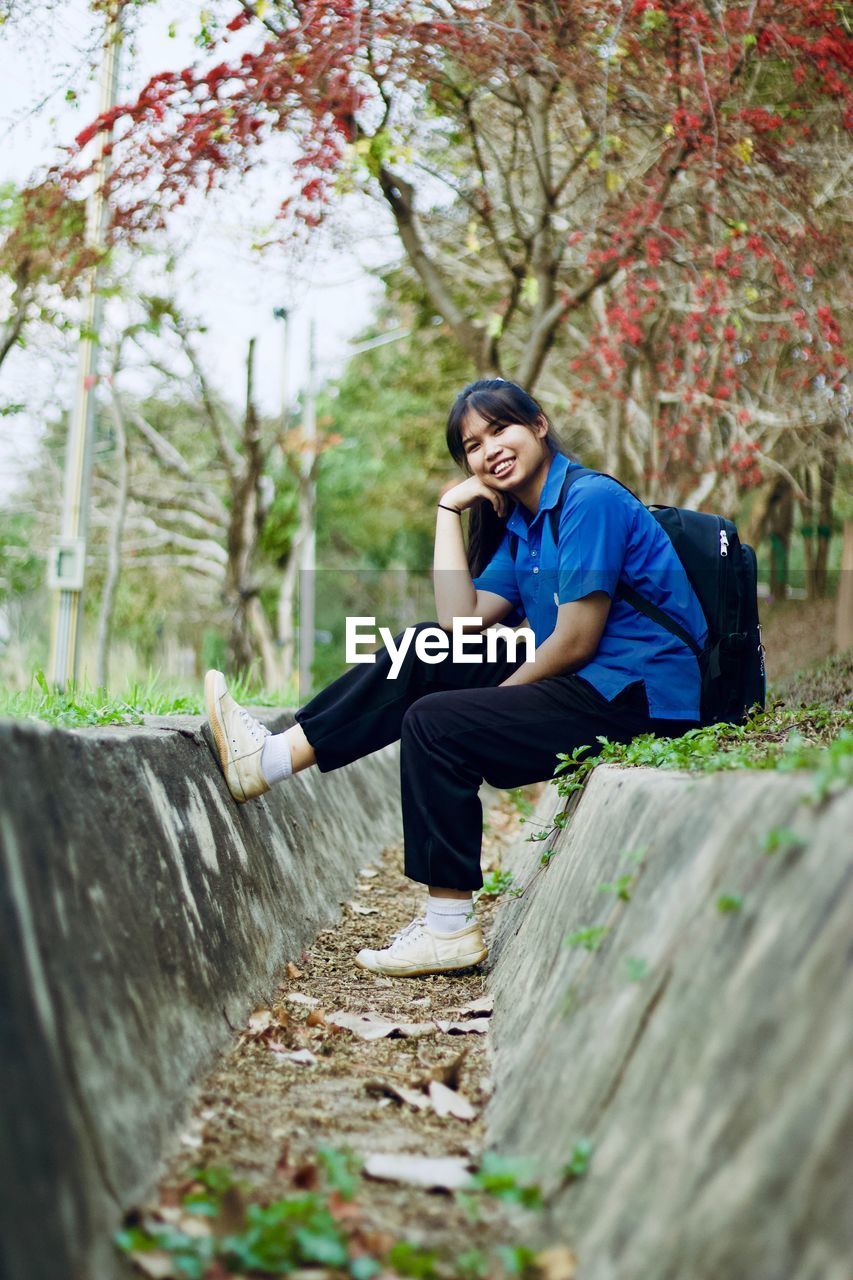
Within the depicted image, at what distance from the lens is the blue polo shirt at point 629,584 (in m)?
3.89

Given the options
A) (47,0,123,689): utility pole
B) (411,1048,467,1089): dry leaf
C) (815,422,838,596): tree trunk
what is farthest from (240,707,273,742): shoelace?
(815,422,838,596): tree trunk

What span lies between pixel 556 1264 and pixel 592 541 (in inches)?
92.0

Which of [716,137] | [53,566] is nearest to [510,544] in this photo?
[716,137]

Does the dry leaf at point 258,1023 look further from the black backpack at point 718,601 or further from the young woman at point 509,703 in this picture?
the black backpack at point 718,601

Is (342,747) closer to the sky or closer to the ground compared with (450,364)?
closer to the ground

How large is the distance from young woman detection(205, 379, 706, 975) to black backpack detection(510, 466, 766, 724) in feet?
0.12

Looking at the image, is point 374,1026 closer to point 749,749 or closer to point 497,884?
point 749,749

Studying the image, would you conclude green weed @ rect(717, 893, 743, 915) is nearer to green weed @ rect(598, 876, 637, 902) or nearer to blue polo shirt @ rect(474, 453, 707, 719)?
green weed @ rect(598, 876, 637, 902)

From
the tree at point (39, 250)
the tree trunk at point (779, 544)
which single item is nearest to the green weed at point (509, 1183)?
the tree at point (39, 250)

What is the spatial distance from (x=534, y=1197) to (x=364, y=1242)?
11.5 inches

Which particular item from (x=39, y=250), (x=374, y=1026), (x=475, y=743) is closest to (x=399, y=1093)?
(x=374, y=1026)

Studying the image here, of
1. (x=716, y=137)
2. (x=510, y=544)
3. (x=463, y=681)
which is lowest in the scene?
(x=463, y=681)

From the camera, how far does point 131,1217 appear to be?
6.61ft

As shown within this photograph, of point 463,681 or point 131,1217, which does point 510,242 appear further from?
point 131,1217
